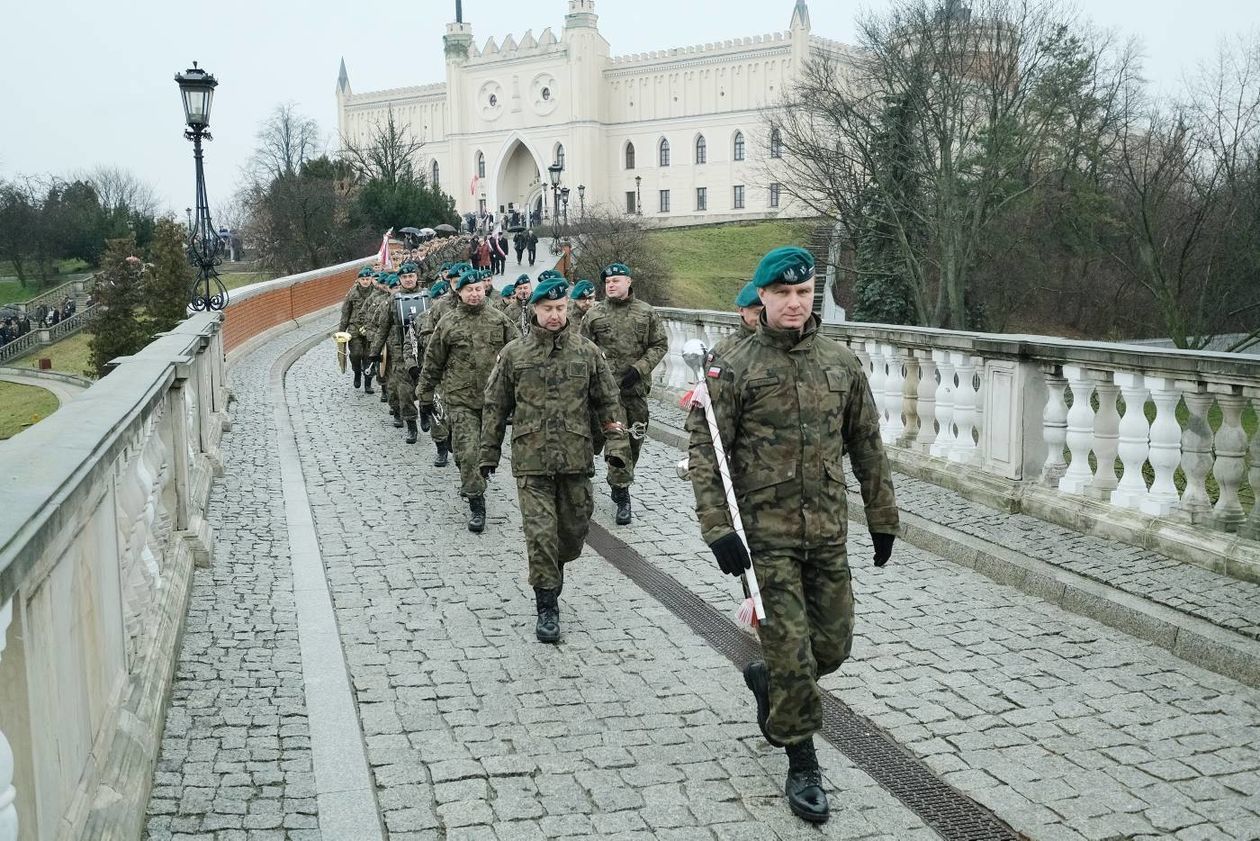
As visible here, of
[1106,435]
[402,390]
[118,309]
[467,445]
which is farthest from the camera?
[118,309]

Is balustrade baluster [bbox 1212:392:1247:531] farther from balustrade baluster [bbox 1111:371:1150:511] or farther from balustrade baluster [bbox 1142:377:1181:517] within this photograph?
balustrade baluster [bbox 1111:371:1150:511]

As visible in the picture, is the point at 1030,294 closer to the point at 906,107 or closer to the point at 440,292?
the point at 906,107

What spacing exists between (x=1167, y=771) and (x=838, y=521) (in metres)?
1.64

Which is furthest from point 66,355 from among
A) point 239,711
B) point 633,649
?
point 239,711

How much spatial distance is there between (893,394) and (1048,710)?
564 cm

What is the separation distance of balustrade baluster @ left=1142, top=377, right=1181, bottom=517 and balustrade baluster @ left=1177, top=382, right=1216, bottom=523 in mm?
67

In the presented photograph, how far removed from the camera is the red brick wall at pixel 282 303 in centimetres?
2588

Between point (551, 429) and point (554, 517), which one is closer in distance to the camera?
point (554, 517)

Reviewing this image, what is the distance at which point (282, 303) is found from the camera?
1309 inches

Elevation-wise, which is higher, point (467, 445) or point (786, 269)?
point (786, 269)

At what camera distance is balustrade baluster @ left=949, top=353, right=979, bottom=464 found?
9.91 m

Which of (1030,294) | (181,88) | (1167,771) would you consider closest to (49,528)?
(1167,771)

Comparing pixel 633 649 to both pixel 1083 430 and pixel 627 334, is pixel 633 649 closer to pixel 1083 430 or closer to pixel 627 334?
pixel 1083 430

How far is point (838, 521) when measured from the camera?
5.15 m
